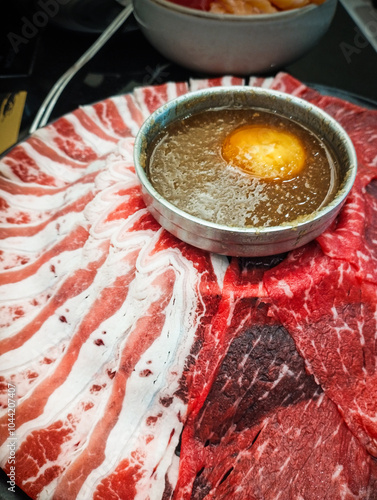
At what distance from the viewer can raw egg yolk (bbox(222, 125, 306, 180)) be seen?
5.69ft

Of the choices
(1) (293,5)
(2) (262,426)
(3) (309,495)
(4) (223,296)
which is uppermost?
(1) (293,5)

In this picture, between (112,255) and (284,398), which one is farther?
(112,255)

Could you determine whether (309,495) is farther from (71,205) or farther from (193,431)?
(71,205)

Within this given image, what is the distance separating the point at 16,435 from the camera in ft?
5.41

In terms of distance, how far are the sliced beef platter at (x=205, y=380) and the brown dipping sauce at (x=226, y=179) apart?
0.61 ft

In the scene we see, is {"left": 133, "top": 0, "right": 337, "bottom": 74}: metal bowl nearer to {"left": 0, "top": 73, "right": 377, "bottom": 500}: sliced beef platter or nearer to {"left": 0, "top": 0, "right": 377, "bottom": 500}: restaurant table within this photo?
{"left": 0, "top": 0, "right": 377, "bottom": 500}: restaurant table

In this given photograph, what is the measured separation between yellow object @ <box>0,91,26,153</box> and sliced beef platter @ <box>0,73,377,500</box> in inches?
50.6

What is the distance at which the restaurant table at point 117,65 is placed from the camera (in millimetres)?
2914

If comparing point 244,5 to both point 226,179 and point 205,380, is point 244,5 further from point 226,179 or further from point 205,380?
point 205,380

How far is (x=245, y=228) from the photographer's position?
144 cm

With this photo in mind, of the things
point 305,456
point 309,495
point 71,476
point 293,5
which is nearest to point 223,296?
point 305,456

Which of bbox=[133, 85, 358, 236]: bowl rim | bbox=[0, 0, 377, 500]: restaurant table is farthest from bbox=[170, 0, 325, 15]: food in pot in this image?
bbox=[133, 85, 358, 236]: bowl rim

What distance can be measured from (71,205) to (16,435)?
3.50ft

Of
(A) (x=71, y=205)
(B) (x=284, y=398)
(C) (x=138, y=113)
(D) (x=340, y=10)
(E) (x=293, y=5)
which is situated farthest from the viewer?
(D) (x=340, y=10)
